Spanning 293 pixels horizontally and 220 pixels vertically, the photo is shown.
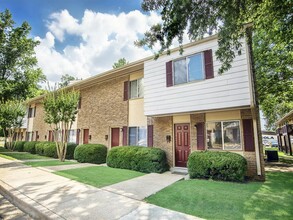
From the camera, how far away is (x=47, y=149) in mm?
15914

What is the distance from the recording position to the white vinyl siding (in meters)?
7.16

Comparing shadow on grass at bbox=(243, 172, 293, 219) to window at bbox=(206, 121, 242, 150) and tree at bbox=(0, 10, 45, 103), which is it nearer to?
window at bbox=(206, 121, 242, 150)

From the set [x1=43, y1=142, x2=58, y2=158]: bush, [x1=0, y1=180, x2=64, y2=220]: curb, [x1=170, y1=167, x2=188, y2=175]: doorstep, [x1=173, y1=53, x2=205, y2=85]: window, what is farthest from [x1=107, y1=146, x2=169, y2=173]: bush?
[x1=43, y1=142, x2=58, y2=158]: bush

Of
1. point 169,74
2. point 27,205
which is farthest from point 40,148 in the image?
point 169,74

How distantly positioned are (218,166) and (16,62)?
2774cm

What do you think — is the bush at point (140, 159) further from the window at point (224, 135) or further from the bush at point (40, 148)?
the bush at point (40, 148)

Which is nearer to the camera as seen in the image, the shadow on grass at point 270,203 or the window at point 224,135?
the shadow on grass at point 270,203

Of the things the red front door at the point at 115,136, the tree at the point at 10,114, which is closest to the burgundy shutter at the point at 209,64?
the red front door at the point at 115,136

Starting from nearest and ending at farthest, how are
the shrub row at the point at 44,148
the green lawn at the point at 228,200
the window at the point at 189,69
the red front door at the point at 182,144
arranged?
1. the green lawn at the point at 228,200
2. the window at the point at 189,69
3. the red front door at the point at 182,144
4. the shrub row at the point at 44,148

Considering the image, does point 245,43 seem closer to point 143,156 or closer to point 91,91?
point 143,156

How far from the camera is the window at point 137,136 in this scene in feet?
36.7

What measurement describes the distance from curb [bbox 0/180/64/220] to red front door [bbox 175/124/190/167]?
687 cm

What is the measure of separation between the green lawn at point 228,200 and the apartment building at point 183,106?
177 cm

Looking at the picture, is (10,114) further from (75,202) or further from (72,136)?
(75,202)
